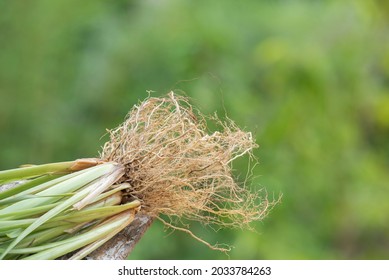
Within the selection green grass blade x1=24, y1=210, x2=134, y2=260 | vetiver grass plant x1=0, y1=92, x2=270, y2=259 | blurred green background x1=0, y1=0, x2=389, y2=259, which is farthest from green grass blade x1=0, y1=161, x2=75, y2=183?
blurred green background x1=0, y1=0, x2=389, y2=259

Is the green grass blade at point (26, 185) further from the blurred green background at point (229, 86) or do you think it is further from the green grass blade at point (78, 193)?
the blurred green background at point (229, 86)

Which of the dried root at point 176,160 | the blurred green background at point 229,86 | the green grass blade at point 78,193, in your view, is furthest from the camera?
the blurred green background at point 229,86

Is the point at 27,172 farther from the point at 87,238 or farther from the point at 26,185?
the point at 87,238

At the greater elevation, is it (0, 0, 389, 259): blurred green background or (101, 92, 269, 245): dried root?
(0, 0, 389, 259): blurred green background

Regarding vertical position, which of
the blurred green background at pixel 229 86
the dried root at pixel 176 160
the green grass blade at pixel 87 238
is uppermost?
the blurred green background at pixel 229 86

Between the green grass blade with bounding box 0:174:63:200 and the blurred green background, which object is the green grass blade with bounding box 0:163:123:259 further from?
the blurred green background

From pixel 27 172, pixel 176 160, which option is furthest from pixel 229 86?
pixel 27 172

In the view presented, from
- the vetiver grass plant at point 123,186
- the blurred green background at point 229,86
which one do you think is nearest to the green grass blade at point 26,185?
the vetiver grass plant at point 123,186
